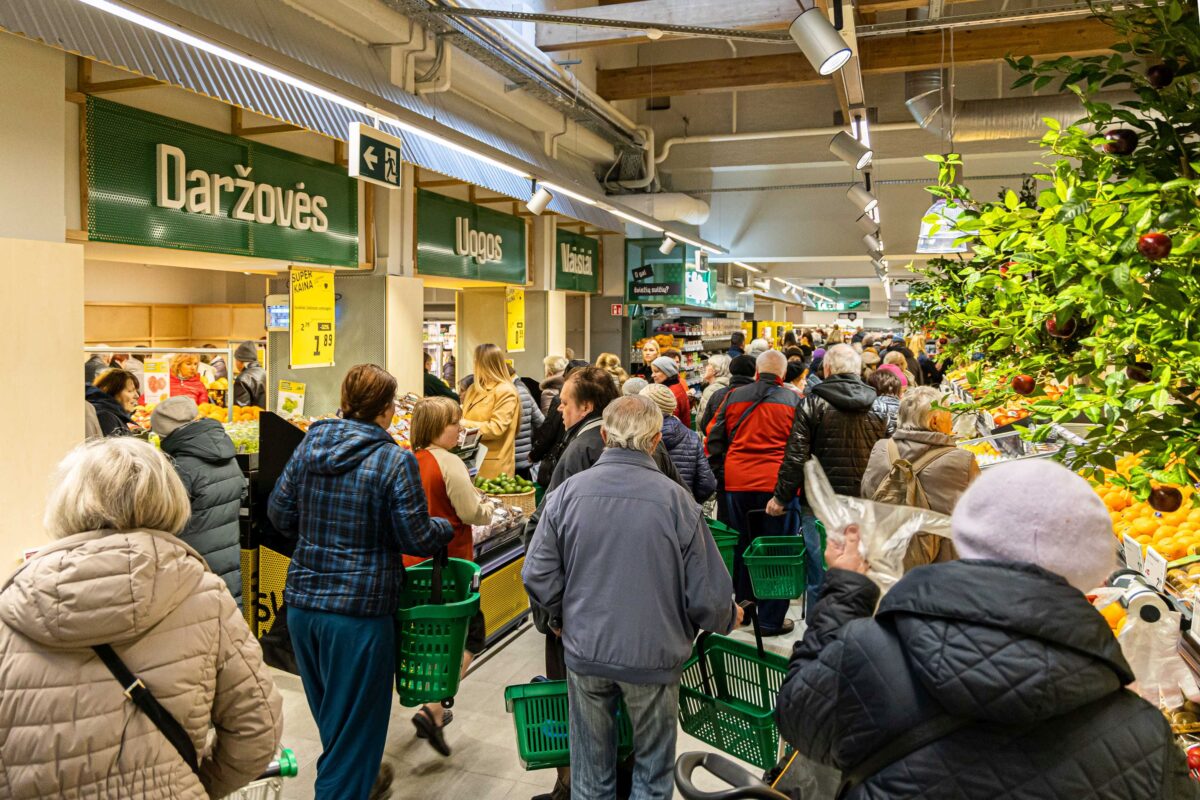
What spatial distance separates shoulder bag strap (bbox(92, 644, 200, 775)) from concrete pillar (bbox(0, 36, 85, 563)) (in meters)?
2.99

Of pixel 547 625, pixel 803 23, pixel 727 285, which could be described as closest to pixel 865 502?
pixel 547 625

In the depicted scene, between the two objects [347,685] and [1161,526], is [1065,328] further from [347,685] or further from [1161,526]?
[347,685]

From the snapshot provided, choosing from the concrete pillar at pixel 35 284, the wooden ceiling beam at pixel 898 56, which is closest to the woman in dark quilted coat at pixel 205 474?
the concrete pillar at pixel 35 284

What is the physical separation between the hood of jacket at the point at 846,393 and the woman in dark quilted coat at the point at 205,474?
10.6 feet

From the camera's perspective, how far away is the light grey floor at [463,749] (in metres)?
3.72

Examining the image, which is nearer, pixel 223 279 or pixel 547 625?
pixel 547 625

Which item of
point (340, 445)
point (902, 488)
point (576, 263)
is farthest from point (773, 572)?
point (576, 263)

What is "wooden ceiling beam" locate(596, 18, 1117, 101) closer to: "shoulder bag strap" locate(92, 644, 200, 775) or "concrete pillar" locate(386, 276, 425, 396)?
"concrete pillar" locate(386, 276, 425, 396)

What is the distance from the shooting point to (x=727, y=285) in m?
18.7

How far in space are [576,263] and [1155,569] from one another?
10.5 m

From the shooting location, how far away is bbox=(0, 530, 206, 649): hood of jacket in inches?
70.7

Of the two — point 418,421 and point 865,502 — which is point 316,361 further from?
point 865,502

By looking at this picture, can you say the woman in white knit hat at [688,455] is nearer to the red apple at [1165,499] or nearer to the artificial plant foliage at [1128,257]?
the artificial plant foliage at [1128,257]

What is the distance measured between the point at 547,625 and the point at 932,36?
8.14 m
